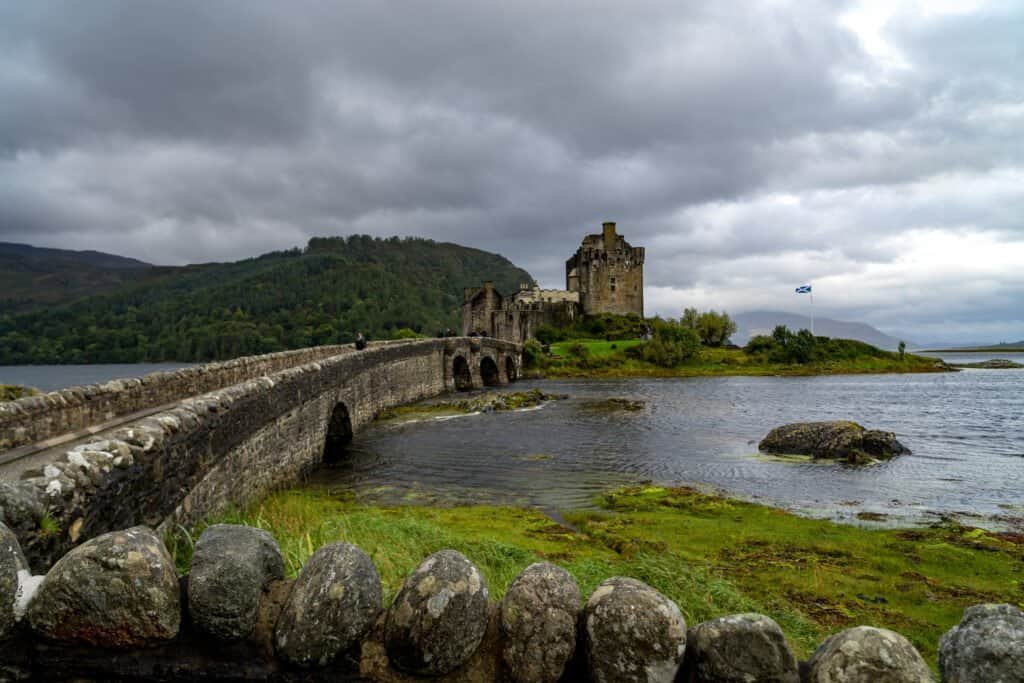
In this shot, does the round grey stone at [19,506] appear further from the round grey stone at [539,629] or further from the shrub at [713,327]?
the shrub at [713,327]

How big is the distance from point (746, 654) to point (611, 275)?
280ft

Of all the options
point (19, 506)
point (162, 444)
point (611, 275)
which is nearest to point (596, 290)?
point (611, 275)

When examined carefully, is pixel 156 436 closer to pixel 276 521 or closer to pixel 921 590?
pixel 276 521

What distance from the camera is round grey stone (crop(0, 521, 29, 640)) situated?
3.00 m

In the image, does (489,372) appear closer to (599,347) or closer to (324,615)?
(599,347)

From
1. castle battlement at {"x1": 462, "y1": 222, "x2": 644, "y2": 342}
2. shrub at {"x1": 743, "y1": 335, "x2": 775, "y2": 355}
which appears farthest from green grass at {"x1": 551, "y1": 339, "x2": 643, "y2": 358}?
shrub at {"x1": 743, "y1": 335, "x2": 775, "y2": 355}

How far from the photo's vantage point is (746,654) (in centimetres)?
286

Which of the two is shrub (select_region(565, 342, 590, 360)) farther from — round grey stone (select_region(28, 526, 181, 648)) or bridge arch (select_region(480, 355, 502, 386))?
round grey stone (select_region(28, 526, 181, 648))

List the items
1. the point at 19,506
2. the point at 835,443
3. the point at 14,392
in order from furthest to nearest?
the point at 14,392 → the point at 835,443 → the point at 19,506

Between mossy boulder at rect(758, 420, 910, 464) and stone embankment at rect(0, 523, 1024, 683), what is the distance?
16.7 metres

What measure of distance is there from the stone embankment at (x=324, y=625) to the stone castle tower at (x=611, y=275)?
8431 cm

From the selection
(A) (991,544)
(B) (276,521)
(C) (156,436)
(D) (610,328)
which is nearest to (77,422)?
(B) (276,521)

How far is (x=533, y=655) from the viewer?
313 centimetres

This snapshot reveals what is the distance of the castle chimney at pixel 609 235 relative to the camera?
86.2 metres
